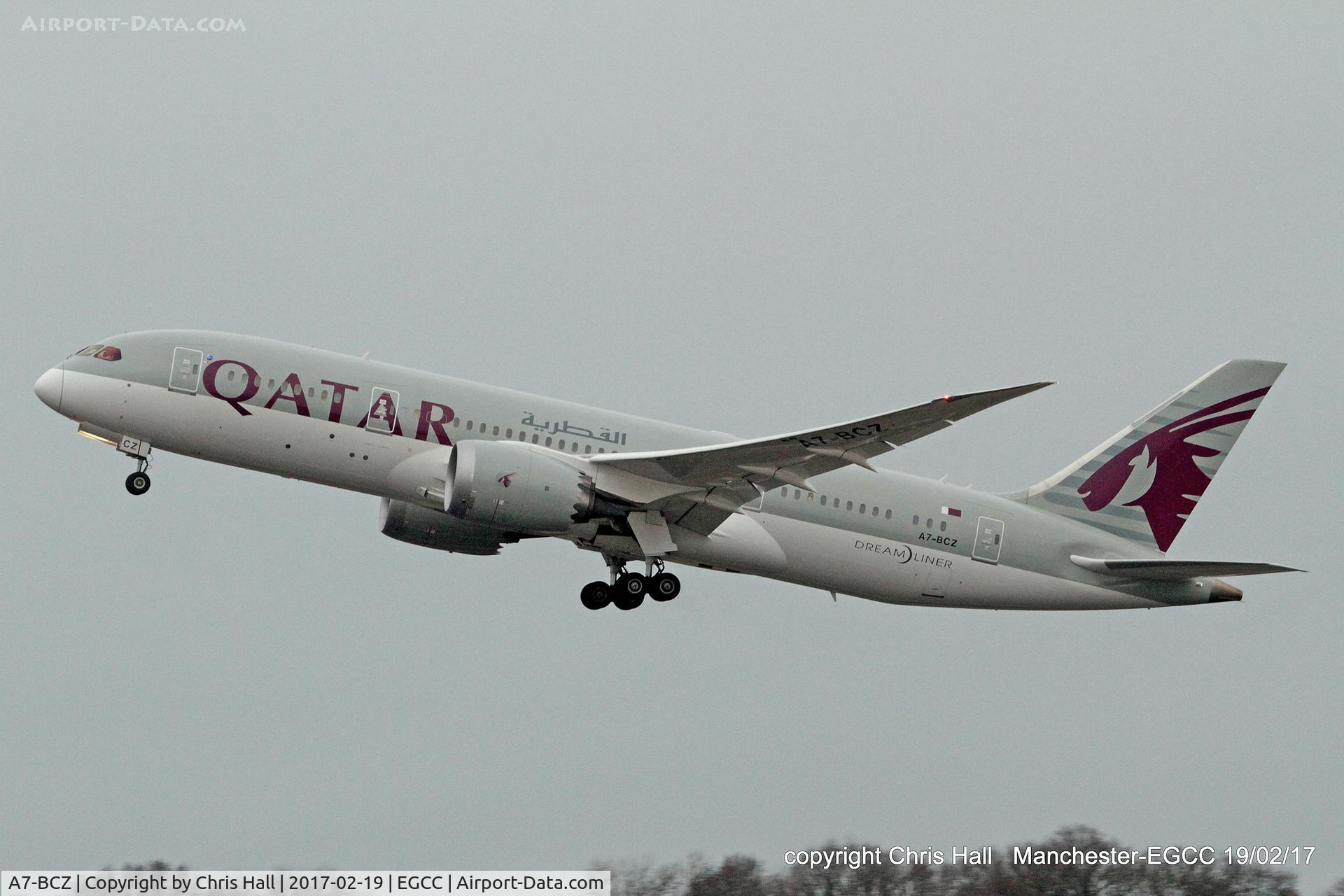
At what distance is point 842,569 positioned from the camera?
36.2 m

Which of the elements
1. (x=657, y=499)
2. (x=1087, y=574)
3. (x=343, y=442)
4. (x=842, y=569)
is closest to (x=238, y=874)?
(x=343, y=442)

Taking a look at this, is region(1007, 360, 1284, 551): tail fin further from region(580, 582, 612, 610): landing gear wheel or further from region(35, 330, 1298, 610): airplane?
region(580, 582, 612, 610): landing gear wheel

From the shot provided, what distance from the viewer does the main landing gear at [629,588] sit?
119ft

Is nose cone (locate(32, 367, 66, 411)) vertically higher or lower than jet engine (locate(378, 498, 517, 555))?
higher

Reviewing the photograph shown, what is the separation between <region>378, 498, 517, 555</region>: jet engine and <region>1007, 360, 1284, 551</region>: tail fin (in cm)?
1315

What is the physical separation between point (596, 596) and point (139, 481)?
10534mm

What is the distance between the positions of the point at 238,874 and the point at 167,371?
1100 centimetres

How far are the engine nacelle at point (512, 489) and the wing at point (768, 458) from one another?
123 cm

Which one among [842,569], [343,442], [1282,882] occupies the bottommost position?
[1282,882]

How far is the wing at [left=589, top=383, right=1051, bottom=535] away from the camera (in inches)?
1174

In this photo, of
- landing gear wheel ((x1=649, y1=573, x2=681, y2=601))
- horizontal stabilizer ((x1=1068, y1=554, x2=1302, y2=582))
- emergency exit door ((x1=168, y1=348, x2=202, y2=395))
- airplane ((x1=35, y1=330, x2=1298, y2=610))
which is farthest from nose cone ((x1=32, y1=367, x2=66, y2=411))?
horizontal stabilizer ((x1=1068, y1=554, x2=1302, y2=582))

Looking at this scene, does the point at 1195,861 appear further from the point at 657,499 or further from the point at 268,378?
the point at 268,378

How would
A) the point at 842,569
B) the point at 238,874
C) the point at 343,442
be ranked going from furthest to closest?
the point at 842,569 < the point at 343,442 < the point at 238,874

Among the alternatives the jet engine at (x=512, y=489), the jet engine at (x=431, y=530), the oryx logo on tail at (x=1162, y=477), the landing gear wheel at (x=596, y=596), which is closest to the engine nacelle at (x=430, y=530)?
the jet engine at (x=431, y=530)
